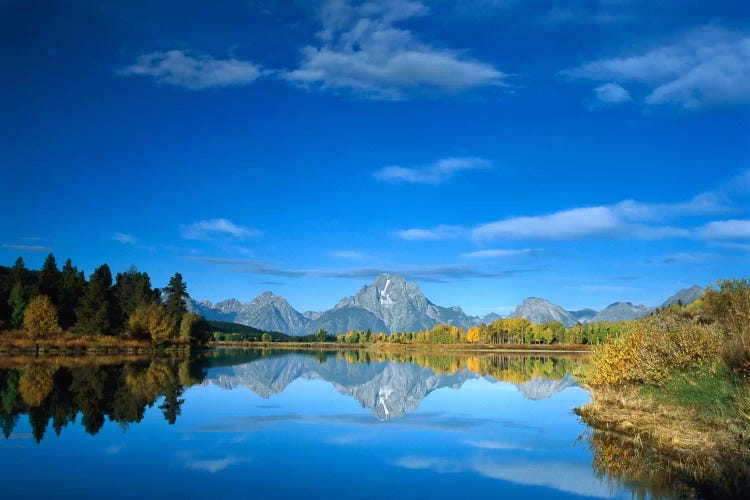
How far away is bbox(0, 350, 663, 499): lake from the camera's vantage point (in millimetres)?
14156

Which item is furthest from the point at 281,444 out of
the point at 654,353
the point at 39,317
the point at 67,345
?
Answer: the point at 39,317

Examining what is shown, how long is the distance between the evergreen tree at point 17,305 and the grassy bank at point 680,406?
76.2 m

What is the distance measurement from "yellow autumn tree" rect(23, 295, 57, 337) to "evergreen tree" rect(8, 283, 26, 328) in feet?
19.0

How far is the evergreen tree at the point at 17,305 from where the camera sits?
79312 millimetres

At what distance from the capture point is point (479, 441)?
68.6ft

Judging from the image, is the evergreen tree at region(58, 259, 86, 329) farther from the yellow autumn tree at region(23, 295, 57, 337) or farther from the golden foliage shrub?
the golden foliage shrub

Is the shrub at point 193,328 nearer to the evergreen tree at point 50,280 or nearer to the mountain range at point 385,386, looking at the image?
the evergreen tree at point 50,280

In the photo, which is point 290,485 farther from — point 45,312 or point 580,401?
point 45,312

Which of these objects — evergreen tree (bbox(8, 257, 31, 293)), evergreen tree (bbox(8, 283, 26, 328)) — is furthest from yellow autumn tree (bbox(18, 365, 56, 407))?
evergreen tree (bbox(8, 257, 31, 293))

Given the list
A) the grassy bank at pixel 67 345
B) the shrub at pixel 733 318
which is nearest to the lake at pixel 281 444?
the shrub at pixel 733 318

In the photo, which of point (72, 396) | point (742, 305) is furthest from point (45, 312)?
point (742, 305)

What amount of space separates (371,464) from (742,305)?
15597 millimetres

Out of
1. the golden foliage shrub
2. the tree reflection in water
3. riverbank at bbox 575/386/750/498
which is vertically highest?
the golden foliage shrub

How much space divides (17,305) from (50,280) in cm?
744
